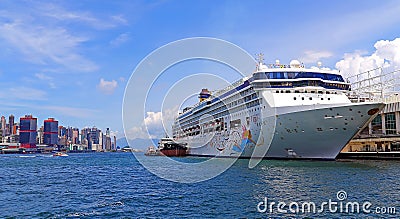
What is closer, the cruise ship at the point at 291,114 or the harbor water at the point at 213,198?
the harbor water at the point at 213,198

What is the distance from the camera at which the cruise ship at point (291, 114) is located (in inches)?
1480

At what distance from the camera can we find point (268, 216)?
1616cm

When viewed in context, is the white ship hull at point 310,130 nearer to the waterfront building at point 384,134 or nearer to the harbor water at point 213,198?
the harbor water at point 213,198

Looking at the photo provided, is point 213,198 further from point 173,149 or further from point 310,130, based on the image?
point 173,149

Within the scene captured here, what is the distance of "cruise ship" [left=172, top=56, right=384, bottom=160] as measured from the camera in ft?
123

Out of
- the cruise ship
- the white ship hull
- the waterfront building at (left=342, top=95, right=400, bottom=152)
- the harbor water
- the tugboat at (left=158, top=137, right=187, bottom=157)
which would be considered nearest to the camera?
the harbor water

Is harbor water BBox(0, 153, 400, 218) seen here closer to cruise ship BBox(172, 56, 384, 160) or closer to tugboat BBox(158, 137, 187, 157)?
cruise ship BBox(172, 56, 384, 160)

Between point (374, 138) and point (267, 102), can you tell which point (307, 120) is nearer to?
point (267, 102)

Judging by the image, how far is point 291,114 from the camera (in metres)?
39.2

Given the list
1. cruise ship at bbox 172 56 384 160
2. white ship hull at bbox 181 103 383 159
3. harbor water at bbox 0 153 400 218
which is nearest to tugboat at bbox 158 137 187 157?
cruise ship at bbox 172 56 384 160

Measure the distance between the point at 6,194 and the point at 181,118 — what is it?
77120 millimetres

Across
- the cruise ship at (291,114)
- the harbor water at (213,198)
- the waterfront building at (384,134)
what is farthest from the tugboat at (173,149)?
the harbor water at (213,198)

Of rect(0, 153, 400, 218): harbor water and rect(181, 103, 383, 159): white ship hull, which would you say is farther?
rect(181, 103, 383, 159): white ship hull

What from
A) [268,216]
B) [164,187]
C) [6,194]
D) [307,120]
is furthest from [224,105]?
[268,216]
